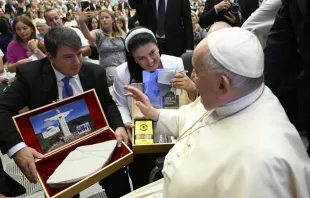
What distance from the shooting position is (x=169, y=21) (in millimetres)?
3740

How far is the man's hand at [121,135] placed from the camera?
1818 mm

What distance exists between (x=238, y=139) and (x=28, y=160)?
3.77 feet

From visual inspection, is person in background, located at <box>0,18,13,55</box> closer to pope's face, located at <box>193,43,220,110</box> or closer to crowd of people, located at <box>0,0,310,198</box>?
crowd of people, located at <box>0,0,310,198</box>

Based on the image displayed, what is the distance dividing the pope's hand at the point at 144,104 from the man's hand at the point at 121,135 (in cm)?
22

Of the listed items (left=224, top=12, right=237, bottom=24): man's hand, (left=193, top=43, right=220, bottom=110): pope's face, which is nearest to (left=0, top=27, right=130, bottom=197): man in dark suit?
(left=193, top=43, right=220, bottom=110): pope's face

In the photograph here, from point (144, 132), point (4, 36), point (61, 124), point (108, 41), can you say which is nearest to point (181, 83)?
point (144, 132)

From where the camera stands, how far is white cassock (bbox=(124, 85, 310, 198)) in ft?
3.39

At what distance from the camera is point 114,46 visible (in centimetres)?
405

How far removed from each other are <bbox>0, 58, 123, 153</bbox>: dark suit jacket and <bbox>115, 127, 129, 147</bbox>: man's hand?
6 centimetres

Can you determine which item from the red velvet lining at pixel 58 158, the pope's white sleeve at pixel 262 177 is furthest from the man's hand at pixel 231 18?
Result: the pope's white sleeve at pixel 262 177

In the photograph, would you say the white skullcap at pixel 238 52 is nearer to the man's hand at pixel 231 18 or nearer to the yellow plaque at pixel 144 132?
the yellow plaque at pixel 144 132

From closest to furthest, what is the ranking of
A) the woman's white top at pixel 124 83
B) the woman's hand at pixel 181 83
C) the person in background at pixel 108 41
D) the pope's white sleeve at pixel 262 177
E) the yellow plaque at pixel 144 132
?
the pope's white sleeve at pixel 262 177 → the yellow plaque at pixel 144 132 → the woman's hand at pixel 181 83 → the woman's white top at pixel 124 83 → the person in background at pixel 108 41

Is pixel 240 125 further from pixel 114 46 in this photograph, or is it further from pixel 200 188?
pixel 114 46

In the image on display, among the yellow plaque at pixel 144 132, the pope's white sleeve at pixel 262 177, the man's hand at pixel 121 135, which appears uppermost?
the pope's white sleeve at pixel 262 177
